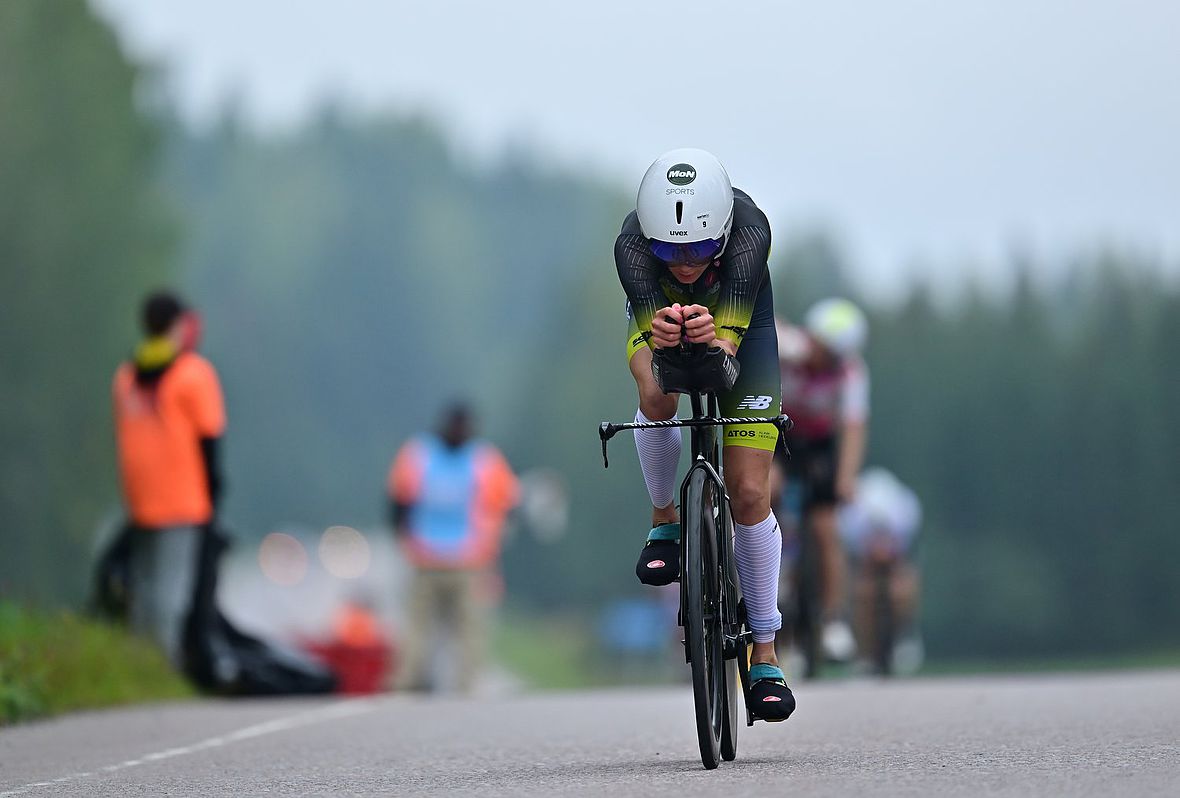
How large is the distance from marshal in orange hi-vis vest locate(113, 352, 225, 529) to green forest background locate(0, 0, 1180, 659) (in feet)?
3.34

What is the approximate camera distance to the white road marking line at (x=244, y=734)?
Answer: 8.91 meters

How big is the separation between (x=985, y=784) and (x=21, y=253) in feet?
124

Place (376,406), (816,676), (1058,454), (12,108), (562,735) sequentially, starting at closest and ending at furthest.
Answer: (562,735) → (816,676) → (12,108) → (1058,454) → (376,406)

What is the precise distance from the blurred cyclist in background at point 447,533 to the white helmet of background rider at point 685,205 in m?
10.5

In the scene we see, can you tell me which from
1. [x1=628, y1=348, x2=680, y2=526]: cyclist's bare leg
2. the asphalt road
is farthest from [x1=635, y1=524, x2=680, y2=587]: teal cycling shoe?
the asphalt road

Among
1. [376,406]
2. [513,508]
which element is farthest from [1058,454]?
[376,406]

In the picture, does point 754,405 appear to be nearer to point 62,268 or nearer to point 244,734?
point 244,734

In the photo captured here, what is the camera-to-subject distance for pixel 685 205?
845 centimetres

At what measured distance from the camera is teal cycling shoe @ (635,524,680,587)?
28.2 feet

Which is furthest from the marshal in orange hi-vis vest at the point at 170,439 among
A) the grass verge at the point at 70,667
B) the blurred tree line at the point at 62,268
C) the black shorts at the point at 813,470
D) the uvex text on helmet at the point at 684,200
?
the blurred tree line at the point at 62,268

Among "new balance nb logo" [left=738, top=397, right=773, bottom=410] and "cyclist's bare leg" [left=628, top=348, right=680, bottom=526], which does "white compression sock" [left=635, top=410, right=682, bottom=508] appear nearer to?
"cyclist's bare leg" [left=628, top=348, right=680, bottom=526]

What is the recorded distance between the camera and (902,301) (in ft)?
324

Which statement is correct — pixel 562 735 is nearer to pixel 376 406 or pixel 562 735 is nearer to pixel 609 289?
pixel 609 289

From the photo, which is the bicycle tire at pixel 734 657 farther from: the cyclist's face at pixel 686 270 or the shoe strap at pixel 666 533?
the cyclist's face at pixel 686 270
